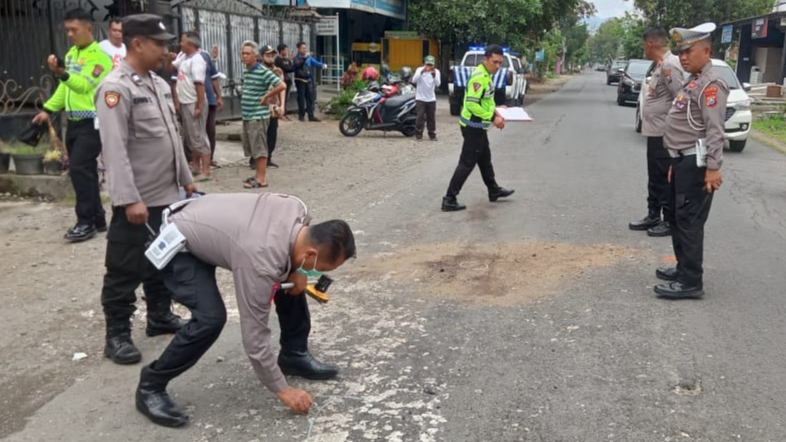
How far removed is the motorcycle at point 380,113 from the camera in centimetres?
1472

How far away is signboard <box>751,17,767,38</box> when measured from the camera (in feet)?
96.3

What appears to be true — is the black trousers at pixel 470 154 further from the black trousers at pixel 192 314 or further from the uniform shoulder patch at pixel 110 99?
the black trousers at pixel 192 314

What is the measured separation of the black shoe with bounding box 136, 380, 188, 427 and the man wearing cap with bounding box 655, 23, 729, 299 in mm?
3438

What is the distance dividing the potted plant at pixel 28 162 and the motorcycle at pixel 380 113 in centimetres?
745

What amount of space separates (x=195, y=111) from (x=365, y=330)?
5.47 m

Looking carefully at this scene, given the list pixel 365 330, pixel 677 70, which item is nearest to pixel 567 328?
pixel 365 330

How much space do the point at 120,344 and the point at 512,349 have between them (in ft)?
7.51

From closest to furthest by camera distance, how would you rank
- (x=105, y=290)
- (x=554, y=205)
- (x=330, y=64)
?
(x=105, y=290) < (x=554, y=205) < (x=330, y=64)

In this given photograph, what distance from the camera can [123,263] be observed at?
13.2 ft

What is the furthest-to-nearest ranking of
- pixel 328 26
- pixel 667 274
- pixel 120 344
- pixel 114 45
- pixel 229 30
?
1. pixel 328 26
2. pixel 229 30
3. pixel 114 45
4. pixel 667 274
5. pixel 120 344

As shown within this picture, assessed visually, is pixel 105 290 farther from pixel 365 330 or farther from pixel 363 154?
pixel 363 154

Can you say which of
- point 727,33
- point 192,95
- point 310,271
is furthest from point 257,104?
point 727,33

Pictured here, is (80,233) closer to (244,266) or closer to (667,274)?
(244,266)

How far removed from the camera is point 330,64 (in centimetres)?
2894
